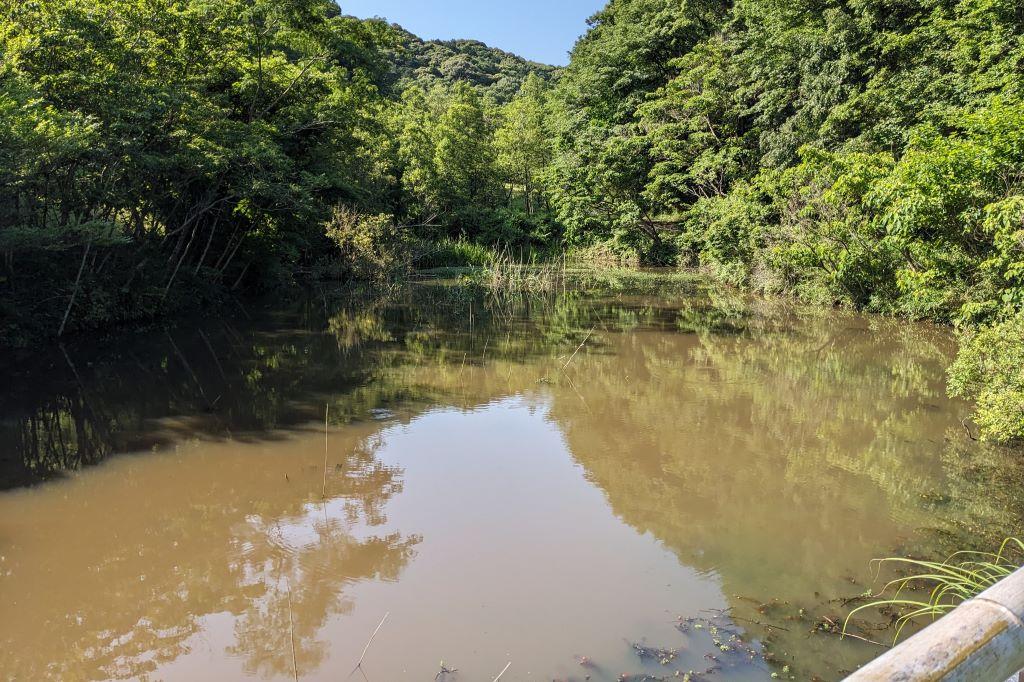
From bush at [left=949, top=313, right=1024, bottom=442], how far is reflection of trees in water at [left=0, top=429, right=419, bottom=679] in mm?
4950

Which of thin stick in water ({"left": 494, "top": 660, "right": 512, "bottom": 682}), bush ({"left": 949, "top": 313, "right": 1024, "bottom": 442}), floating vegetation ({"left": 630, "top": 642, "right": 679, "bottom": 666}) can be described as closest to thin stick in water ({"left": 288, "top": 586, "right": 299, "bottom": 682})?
thin stick in water ({"left": 494, "top": 660, "right": 512, "bottom": 682})

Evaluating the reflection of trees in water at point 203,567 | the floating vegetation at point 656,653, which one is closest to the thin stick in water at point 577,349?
the reflection of trees in water at point 203,567

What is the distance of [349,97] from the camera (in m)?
18.5

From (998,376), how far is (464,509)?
4791 millimetres

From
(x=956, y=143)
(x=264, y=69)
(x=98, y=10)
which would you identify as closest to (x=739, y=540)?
(x=956, y=143)

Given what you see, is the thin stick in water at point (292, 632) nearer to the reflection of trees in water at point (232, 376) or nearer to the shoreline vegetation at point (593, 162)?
the reflection of trees in water at point (232, 376)

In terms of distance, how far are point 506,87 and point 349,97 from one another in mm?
54240

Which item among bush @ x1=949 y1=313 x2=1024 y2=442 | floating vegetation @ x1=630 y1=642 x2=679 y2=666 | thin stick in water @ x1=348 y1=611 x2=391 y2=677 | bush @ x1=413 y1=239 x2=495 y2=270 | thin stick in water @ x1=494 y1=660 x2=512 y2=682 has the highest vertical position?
bush @ x1=413 y1=239 x2=495 y2=270

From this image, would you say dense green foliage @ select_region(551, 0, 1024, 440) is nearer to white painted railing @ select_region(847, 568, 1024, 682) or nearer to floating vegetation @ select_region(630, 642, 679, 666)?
floating vegetation @ select_region(630, 642, 679, 666)

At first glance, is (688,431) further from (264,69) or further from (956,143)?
(264,69)

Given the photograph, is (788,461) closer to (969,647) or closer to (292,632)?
(292,632)

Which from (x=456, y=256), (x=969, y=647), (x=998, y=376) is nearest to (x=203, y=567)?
(x=969, y=647)

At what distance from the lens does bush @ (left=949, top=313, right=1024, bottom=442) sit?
5.89 metres

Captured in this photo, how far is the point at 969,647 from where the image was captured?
1310 millimetres
